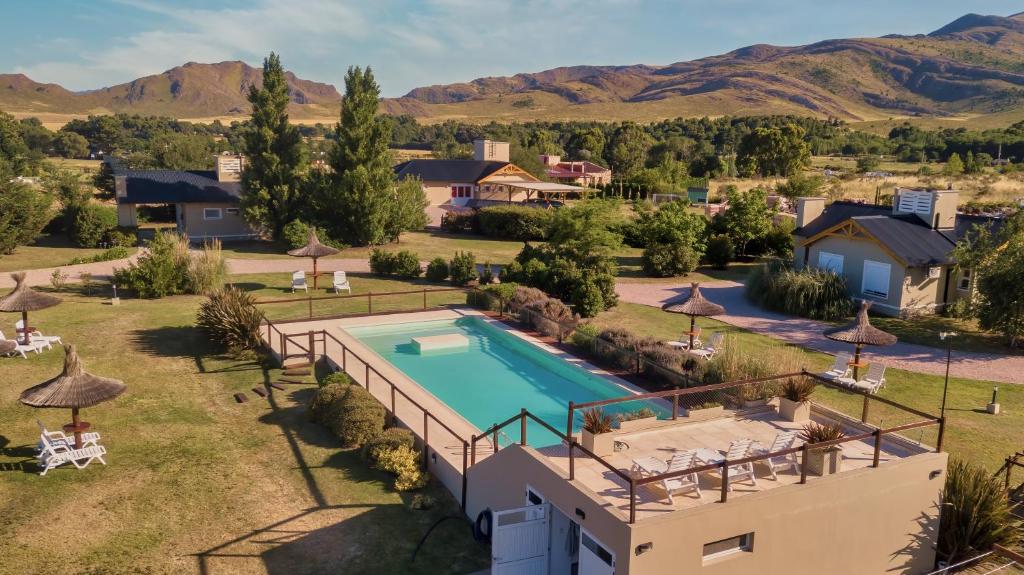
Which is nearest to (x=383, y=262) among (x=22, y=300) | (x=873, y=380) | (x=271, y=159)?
(x=271, y=159)

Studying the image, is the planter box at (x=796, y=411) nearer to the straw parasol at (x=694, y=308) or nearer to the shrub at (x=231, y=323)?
the straw parasol at (x=694, y=308)

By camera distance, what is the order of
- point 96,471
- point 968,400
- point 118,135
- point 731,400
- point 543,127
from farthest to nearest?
point 543,127 < point 118,135 < point 968,400 < point 731,400 < point 96,471

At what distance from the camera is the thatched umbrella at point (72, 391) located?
12836mm

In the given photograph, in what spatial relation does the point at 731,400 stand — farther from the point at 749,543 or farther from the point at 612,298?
the point at 612,298

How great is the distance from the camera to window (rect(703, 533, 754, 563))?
8.98 meters

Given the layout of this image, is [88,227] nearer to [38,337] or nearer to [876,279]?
[38,337]

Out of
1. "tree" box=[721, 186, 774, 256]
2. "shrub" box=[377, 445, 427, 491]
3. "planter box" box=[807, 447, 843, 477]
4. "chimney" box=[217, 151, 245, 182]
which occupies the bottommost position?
"shrub" box=[377, 445, 427, 491]

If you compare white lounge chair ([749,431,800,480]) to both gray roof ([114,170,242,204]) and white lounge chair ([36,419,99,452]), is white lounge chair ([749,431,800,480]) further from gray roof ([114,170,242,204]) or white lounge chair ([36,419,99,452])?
gray roof ([114,170,242,204])

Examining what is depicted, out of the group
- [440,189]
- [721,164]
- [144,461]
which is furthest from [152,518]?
[721,164]

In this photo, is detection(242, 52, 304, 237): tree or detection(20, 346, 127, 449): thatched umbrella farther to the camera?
detection(242, 52, 304, 237): tree

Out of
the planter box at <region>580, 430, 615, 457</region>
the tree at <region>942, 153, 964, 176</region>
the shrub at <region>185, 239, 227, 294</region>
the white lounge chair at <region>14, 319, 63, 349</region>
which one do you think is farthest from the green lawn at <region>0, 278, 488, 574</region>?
the tree at <region>942, 153, 964, 176</region>

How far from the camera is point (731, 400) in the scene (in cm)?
1482

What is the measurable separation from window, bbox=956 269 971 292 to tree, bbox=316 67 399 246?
88.9ft

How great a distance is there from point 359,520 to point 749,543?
6171 millimetres
